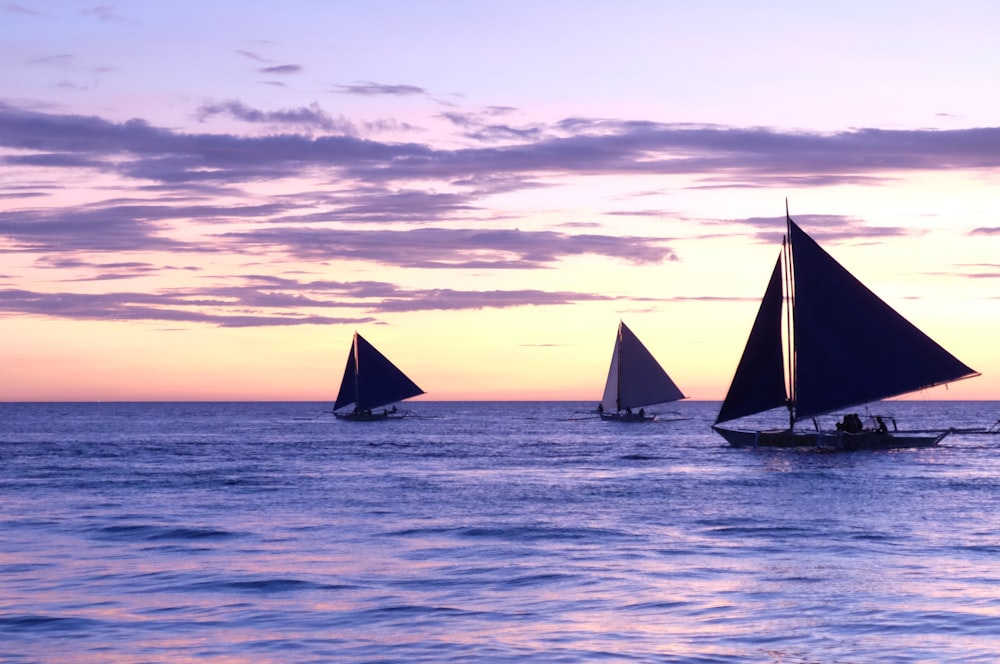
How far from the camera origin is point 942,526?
112 ft

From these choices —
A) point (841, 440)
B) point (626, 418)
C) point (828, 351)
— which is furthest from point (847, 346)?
point (626, 418)

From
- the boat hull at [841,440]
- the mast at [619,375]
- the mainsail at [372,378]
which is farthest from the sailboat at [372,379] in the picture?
the boat hull at [841,440]

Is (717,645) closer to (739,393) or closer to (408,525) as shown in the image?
(408,525)

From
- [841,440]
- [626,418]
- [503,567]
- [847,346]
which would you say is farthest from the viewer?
[626,418]

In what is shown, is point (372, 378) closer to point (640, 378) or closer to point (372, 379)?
point (372, 379)

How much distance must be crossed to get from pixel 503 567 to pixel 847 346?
41.3 meters

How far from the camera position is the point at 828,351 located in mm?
64562

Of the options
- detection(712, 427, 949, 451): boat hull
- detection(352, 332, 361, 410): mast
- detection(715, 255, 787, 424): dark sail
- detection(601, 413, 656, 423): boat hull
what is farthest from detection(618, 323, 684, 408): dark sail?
detection(715, 255, 787, 424): dark sail

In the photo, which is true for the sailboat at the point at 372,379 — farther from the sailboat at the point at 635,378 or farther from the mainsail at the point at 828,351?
the mainsail at the point at 828,351

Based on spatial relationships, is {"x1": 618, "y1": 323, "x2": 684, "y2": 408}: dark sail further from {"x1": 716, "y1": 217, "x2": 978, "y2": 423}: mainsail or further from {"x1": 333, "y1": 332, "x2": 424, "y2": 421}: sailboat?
{"x1": 716, "y1": 217, "x2": 978, "y2": 423}: mainsail

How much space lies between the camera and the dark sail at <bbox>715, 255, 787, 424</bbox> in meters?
64.7

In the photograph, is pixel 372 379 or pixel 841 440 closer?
pixel 841 440

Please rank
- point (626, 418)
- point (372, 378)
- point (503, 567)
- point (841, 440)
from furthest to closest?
point (372, 378)
point (626, 418)
point (841, 440)
point (503, 567)

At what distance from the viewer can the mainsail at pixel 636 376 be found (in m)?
124
